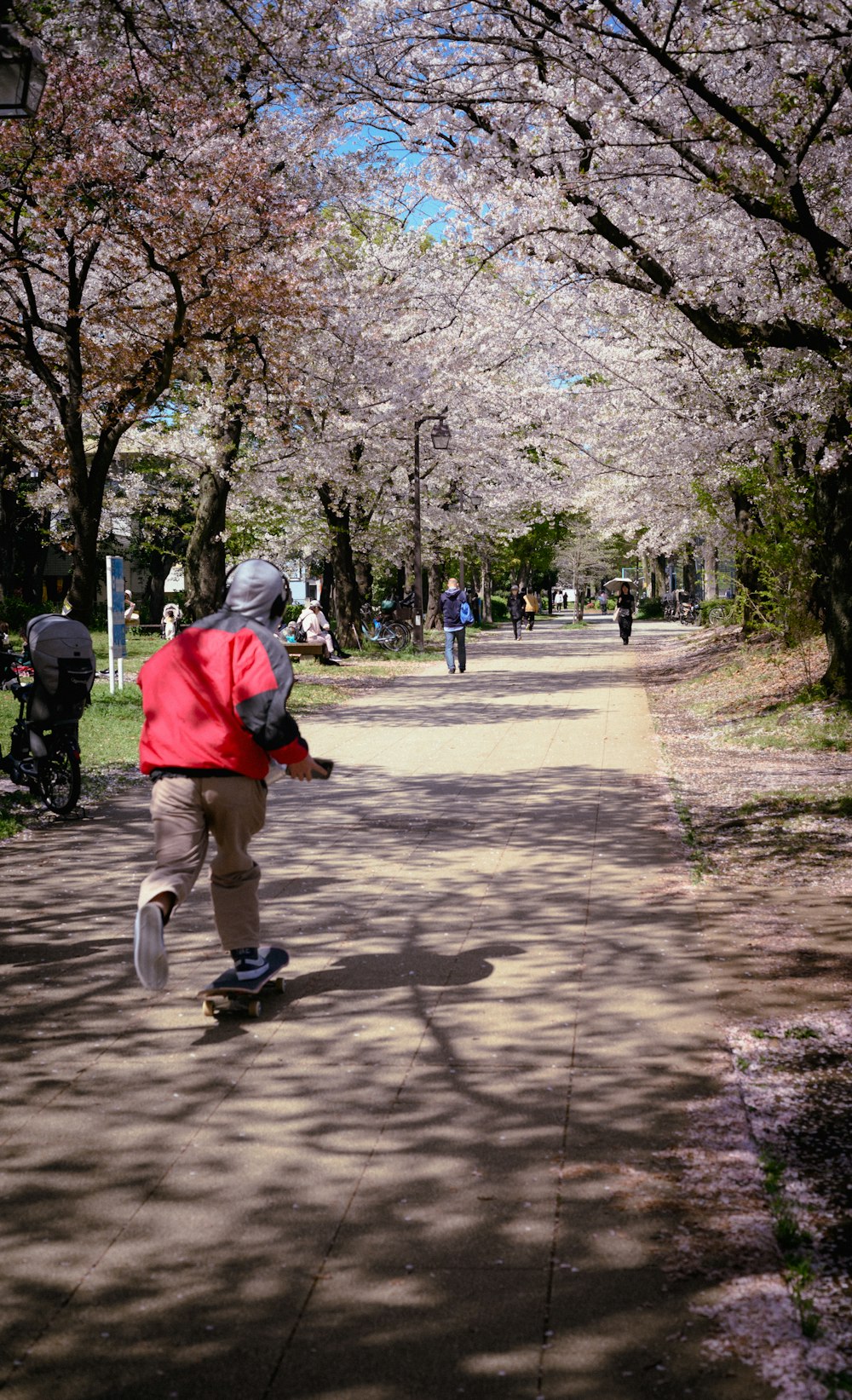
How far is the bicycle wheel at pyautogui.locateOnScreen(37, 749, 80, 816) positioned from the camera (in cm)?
994

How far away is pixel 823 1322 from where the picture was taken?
293 centimetres

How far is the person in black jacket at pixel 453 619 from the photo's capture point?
24.0 meters

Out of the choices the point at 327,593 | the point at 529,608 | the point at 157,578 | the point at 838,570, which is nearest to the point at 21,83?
the point at 838,570

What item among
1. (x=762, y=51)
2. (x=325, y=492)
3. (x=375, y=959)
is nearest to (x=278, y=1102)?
(x=375, y=959)

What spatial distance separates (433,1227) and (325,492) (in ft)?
88.0

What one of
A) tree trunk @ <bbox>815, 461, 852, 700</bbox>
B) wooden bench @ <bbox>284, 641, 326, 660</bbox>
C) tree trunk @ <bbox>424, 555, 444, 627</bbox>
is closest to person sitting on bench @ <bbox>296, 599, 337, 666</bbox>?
wooden bench @ <bbox>284, 641, 326, 660</bbox>

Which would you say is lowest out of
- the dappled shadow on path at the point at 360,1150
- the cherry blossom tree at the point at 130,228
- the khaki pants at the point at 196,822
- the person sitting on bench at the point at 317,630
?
the dappled shadow on path at the point at 360,1150

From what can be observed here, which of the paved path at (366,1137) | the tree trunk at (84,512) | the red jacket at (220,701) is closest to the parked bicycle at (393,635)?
the tree trunk at (84,512)

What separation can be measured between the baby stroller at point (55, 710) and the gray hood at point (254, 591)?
4855mm

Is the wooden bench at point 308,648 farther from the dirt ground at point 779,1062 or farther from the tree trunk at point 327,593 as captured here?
the dirt ground at point 779,1062

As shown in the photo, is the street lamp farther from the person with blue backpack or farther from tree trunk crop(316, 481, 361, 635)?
tree trunk crop(316, 481, 361, 635)

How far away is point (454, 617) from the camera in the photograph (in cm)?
2420

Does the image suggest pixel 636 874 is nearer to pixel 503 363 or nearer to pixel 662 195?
pixel 662 195

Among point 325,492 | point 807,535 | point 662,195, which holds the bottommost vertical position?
point 807,535
